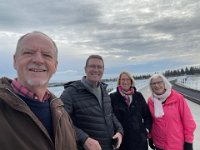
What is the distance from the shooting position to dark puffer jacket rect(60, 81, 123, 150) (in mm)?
3484

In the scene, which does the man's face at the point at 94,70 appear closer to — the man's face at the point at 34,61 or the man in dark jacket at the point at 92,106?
the man in dark jacket at the point at 92,106

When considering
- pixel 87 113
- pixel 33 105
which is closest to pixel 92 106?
pixel 87 113

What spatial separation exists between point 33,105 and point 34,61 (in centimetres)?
32

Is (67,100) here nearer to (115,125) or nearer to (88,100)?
(88,100)

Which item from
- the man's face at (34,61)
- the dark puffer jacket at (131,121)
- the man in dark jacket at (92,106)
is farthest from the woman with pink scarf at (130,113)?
the man's face at (34,61)

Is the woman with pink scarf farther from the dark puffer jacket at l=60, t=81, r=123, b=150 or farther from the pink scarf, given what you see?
the dark puffer jacket at l=60, t=81, r=123, b=150

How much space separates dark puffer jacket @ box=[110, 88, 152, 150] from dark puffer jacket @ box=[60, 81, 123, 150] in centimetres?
70

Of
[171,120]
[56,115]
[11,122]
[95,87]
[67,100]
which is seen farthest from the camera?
[171,120]

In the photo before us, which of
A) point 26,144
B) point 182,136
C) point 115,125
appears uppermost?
point 26,144

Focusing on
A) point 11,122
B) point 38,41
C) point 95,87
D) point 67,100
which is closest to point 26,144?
point 11,122

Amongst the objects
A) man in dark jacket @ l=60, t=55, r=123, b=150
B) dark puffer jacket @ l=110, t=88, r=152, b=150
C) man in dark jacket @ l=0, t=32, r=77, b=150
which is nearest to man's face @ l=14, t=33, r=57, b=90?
man in dark jacket @ l=0, t=32, r=77, b=150

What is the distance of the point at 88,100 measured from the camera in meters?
3.53

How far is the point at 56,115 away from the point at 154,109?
2.50 metres

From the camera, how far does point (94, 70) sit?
3.64m
